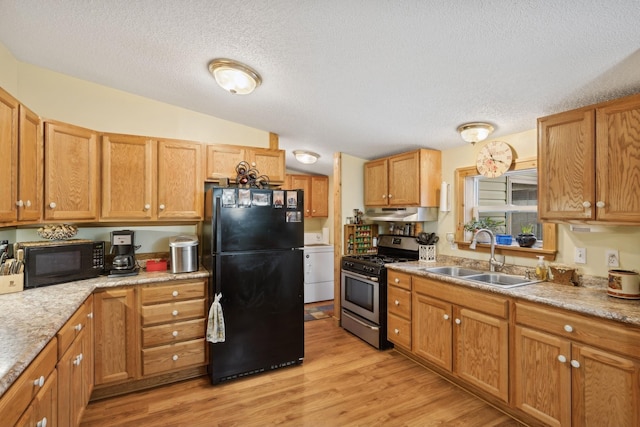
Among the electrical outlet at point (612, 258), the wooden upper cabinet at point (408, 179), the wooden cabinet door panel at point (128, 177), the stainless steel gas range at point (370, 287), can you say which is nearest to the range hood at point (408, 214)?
the wooden upper cabinet at point (408, 179)

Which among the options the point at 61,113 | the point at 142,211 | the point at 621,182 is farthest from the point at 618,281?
the point at 61,113

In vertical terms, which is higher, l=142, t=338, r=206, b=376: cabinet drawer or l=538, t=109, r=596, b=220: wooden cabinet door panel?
l=538, t=109, r=596, b=220: wooden cabinet door panel

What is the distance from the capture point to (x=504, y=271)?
2.76 meters

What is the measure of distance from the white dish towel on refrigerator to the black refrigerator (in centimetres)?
6

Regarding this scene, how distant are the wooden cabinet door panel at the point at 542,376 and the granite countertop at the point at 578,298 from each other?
8.7 inches

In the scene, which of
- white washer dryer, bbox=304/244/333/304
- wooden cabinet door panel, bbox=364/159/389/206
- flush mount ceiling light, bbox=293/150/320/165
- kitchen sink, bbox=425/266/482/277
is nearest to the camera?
kitchen sink, bbox=425/266/482/277

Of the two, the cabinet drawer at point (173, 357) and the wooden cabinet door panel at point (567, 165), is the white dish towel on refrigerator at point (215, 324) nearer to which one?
the cabinet drawer at point (173, 357)

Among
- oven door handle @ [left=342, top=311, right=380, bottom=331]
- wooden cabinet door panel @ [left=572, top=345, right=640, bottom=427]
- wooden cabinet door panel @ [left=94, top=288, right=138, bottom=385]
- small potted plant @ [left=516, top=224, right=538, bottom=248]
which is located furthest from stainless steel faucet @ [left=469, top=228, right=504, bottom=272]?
wooden cabinet door panel @ [left=94, top=288, right=138, bottom=385]

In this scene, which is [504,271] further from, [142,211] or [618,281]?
[142,211]

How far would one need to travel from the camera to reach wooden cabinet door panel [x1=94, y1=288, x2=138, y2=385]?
7.64 feet

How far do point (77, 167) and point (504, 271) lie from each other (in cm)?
367

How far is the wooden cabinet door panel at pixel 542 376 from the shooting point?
182cm

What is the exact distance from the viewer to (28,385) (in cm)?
117

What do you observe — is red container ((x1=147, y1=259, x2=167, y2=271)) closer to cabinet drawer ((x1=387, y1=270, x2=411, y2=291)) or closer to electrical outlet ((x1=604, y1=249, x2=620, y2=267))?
cabinet drawer ((x1=387, y1=270, x2=411, y2=291))
